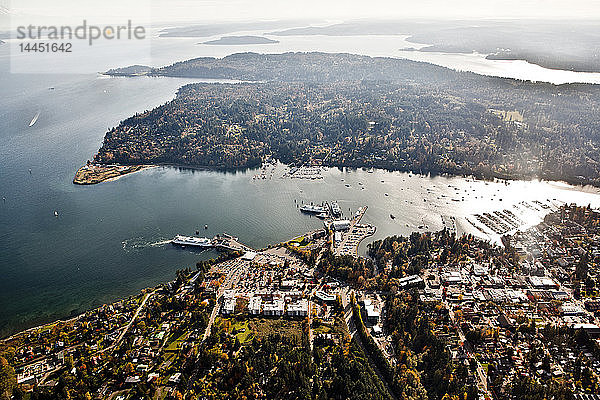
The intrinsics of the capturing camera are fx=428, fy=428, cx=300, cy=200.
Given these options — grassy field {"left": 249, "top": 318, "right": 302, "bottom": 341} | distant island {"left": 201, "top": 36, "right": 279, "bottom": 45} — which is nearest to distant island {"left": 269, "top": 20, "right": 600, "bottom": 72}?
distant island {"left": 201, "top": 36, "right": 279, "bottom": 45}

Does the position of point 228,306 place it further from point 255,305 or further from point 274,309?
point 274,309

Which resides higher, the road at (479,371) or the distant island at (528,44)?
the distant island at (528,44)

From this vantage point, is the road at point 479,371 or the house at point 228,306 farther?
the house at point 228,306

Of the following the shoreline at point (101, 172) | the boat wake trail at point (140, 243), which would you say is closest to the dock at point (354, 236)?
the boat wake trail at point (140, 243)

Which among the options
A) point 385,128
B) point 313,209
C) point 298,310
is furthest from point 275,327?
point 385,128

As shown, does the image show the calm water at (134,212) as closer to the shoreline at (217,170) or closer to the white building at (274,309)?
the shoreline at (217,170)

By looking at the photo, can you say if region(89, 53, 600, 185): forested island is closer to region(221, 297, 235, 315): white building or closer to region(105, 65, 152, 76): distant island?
region(221, 297, 235, 315): white building
